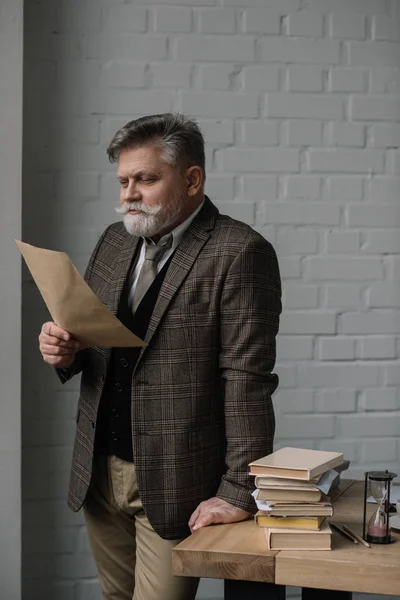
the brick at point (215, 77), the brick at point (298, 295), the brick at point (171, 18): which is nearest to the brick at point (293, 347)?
the brick at point (298, 295)

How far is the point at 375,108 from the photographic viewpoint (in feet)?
10.0

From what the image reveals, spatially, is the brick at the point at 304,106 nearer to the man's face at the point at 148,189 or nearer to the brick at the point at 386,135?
the brick at the point at 386,135

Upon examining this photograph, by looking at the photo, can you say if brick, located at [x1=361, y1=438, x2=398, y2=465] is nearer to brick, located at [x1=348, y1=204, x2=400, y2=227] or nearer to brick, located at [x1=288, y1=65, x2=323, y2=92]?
brick, located at [x1=348, y1=204, x2=400, y2=227]

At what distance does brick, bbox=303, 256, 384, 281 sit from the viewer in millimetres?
3033

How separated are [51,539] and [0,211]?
3.72 feet

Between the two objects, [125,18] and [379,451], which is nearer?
[125,18]

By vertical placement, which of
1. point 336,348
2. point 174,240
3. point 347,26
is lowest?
point 336,348

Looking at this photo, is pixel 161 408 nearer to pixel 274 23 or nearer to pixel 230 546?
pixel 230 546

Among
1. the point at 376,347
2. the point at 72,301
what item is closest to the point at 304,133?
the point at 376,347

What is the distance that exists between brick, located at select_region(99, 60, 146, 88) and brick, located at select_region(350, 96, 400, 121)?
74 cm

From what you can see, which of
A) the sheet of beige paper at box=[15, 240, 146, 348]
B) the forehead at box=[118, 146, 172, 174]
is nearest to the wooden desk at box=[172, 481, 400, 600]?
the sheet of beige paper at box=[15, 240, 146, 348]

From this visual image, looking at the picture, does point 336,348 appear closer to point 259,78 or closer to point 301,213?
point 301,213

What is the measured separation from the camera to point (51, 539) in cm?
302

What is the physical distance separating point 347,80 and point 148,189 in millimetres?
1297
